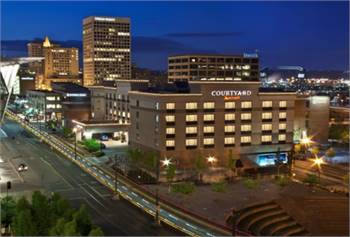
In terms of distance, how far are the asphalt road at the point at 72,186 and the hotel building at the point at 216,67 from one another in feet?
184

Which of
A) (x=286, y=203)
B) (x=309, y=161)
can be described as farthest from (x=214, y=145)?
(x=286, y=203)

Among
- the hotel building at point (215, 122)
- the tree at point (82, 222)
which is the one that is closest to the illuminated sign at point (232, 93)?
the hotel building at point (215, 122)

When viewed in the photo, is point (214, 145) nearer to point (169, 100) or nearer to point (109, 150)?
point (169, 100)

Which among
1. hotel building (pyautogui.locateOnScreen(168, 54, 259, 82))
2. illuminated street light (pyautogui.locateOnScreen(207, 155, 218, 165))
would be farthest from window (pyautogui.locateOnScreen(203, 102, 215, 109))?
hotel building (pyautogui.locateOnScreen(168, 54, 259, 82))

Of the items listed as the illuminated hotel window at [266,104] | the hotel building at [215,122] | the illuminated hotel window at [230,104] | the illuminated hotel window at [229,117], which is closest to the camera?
the hotel building at [215,122]

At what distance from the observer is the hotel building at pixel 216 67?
114125mm

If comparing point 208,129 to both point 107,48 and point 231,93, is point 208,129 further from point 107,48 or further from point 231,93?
point 107,48

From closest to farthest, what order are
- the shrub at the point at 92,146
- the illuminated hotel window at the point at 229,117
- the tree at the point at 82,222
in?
the tree at the point at 82,222 < the illuminated hotel window at the point at 229,117 < the shrub at the point at 92,146

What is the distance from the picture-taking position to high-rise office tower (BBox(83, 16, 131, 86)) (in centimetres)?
15388

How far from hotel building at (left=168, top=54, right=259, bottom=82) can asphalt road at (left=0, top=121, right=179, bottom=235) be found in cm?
5599

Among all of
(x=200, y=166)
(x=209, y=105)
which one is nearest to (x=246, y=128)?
(x=209, y=105)

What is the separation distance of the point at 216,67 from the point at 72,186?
254ft

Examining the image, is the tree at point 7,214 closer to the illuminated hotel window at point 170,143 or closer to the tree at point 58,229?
the tree at point 58,229

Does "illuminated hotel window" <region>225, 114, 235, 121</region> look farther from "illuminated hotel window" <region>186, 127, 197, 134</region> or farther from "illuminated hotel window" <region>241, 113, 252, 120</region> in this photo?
"illuminated hotel window" <region>186, 127, 197, 134</region>
